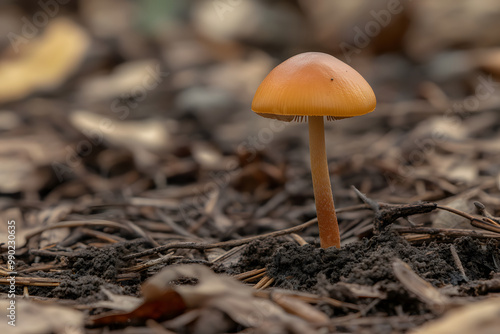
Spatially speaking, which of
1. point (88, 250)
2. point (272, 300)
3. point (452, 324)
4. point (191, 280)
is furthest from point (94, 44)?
point (452, 324)

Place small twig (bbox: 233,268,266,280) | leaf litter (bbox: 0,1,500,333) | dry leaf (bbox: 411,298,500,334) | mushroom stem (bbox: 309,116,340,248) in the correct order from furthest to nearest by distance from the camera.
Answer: mushroom stem (bbox: 309,116,340,248), small twig (bbox: 233,268,266,280), leaf litter (bbox: 0,1,500,333), dry leaf (bbox: 411,298,500,334)

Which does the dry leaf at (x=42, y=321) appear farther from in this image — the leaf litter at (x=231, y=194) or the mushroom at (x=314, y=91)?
the mushroom at (x=314, y=91)

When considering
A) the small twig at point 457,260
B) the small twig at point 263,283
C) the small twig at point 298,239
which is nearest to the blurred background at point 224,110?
the small twig at point 298,239

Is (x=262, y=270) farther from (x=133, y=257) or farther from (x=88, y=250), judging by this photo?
(x=88, y=250)

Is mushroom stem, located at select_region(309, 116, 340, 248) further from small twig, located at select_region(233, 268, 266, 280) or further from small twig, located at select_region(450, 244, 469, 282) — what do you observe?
small twig, located at select_region(450, 244, 469, 282)

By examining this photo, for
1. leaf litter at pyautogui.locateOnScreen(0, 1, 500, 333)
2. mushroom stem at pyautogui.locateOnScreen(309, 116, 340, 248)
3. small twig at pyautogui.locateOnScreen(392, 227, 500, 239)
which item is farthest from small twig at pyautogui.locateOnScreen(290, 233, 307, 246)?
small twig at pyautogui.locateOnScreen(392, 227, 500, 239)

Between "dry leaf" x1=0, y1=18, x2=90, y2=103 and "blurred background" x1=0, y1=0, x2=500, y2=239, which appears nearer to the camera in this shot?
"blurred background" x1=0, y1=0, x2=500, y2=239
